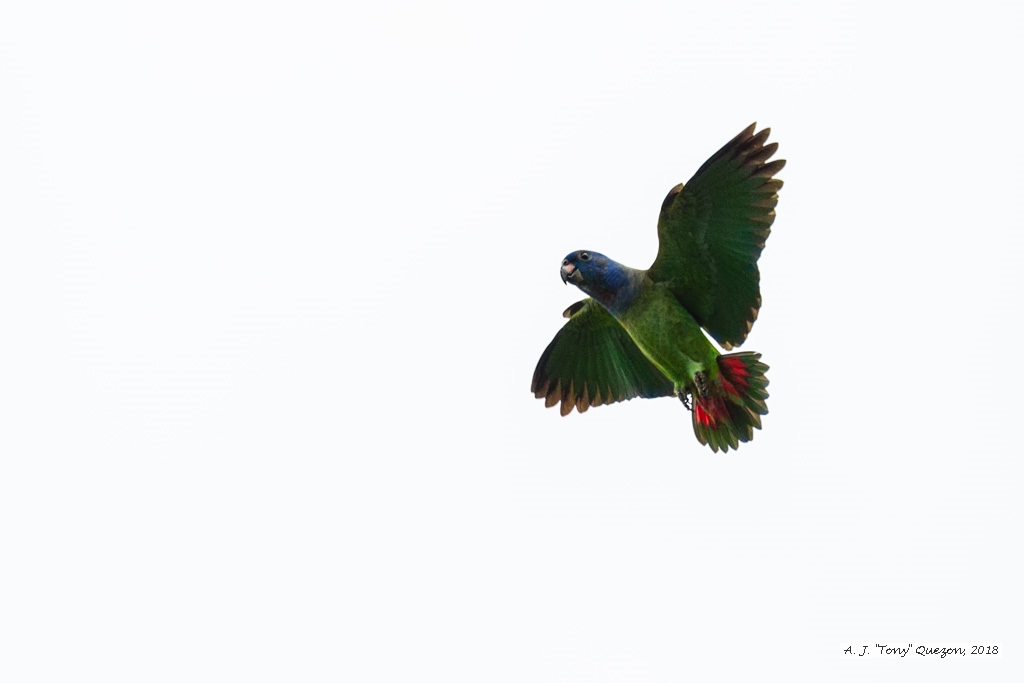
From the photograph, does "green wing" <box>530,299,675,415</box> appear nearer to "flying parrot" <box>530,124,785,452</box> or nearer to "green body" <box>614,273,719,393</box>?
"flying parrot" <box>530,124,785,452</box>

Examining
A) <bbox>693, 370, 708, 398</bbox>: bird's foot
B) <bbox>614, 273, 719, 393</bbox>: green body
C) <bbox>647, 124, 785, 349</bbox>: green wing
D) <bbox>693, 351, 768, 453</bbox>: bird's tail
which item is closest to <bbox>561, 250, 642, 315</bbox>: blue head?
<bbox>614, 273, 719, 393</bbox>: green body

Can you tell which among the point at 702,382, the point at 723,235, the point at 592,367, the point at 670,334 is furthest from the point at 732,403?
the point at 592,367

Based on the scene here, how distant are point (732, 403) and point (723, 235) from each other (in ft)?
5.32

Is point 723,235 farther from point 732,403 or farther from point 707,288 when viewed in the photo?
point 732,403

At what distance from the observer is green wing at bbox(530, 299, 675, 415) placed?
14.9m

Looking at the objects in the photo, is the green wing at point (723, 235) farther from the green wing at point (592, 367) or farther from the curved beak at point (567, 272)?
the green wing at point (592, 367)

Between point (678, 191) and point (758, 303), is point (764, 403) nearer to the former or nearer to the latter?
point (758, 303)

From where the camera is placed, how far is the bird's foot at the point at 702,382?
45.5ft

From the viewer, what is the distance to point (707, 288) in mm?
13805

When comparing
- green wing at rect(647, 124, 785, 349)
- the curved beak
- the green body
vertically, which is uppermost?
the curved beak

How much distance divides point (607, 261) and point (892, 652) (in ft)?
15.8

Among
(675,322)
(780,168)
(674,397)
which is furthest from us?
(674,397)

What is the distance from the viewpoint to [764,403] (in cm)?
1373

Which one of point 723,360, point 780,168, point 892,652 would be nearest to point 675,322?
point 723,360
